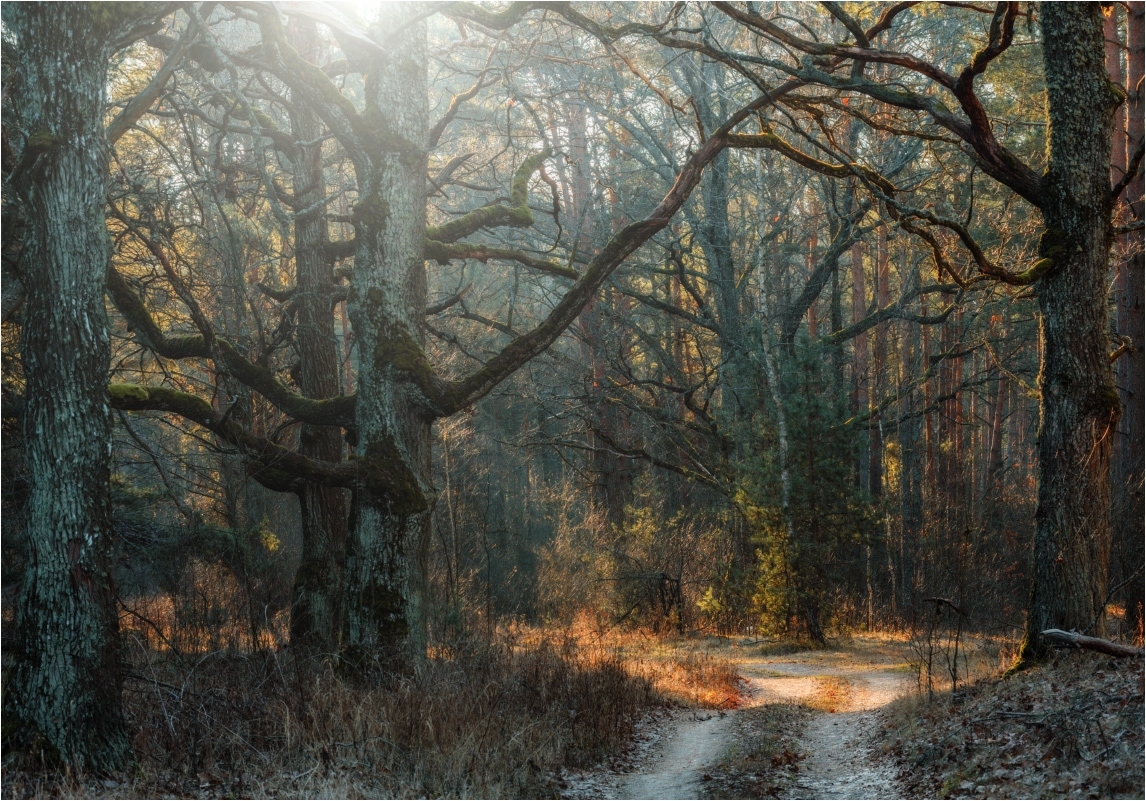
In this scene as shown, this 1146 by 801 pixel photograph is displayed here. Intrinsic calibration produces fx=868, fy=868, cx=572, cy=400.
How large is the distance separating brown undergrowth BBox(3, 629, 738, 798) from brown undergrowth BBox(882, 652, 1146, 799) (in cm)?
266

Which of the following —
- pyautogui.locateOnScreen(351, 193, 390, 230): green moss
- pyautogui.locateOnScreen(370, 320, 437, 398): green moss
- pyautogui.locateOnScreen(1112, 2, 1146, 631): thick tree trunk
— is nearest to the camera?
pyautogui.locateOnScreen(370, 320, 437, 398): green moss

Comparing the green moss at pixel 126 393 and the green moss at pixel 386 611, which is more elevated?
the green moss at pixel 126 393

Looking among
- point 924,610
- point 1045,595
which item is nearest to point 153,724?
point 1045,595

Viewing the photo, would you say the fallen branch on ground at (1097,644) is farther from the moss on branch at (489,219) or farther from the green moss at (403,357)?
the moss on branch at (489,219)

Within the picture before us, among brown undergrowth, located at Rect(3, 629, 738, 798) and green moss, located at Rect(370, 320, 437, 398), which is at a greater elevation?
green moss, located at Rect(370, 320, 437, 398)

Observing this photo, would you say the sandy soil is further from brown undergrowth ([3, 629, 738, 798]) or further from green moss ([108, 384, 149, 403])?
green moss ([108, 384, 149, 403])

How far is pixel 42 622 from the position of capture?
18.5ft

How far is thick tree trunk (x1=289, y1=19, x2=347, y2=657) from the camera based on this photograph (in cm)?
1112

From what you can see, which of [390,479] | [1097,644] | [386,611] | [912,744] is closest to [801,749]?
[912,744]

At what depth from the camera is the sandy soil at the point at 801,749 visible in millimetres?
6586

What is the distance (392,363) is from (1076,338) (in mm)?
6415

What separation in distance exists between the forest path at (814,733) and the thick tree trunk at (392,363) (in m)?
2.74

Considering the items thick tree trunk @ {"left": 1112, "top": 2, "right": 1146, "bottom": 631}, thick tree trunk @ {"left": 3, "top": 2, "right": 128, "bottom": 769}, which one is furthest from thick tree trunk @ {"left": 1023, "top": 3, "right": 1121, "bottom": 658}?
thick tree trunk @ {"left": 3, "top": 2, "right": 128, "bottom": 769}

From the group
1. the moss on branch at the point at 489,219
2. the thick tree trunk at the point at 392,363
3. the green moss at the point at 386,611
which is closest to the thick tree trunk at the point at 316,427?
the moss on branch at the point at 489,219
